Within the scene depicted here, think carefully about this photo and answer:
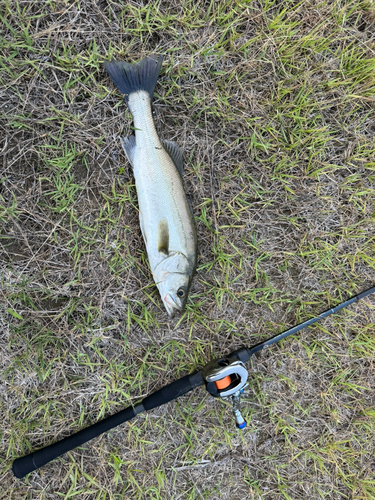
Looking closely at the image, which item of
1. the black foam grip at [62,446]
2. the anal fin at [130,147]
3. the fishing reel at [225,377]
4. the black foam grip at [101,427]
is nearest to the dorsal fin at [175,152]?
the anal fin at [130,147]

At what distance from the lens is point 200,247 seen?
7.25 ft

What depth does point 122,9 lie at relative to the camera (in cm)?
204

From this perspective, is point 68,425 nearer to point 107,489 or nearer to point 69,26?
point 107,489

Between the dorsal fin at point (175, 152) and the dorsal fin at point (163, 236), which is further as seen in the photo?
the dorsal fin at point (175, 152)

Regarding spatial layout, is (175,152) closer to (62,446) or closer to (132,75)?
(132,75)

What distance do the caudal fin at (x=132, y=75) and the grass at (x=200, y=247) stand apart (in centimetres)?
10

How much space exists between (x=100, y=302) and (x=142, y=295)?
30 cm

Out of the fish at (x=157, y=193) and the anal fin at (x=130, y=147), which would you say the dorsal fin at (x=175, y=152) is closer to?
the fish at (x=157, y=193)

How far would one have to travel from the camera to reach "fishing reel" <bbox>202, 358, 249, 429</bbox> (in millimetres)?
1907

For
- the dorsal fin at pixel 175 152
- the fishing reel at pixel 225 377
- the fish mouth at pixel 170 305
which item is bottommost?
the fishing reel at pixel 225 377

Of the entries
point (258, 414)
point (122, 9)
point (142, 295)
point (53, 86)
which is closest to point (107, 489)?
point (258, 414)

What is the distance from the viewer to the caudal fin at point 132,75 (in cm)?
202

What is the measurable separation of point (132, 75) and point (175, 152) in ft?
1.90

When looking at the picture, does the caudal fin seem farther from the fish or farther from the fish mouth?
the fish mouth
